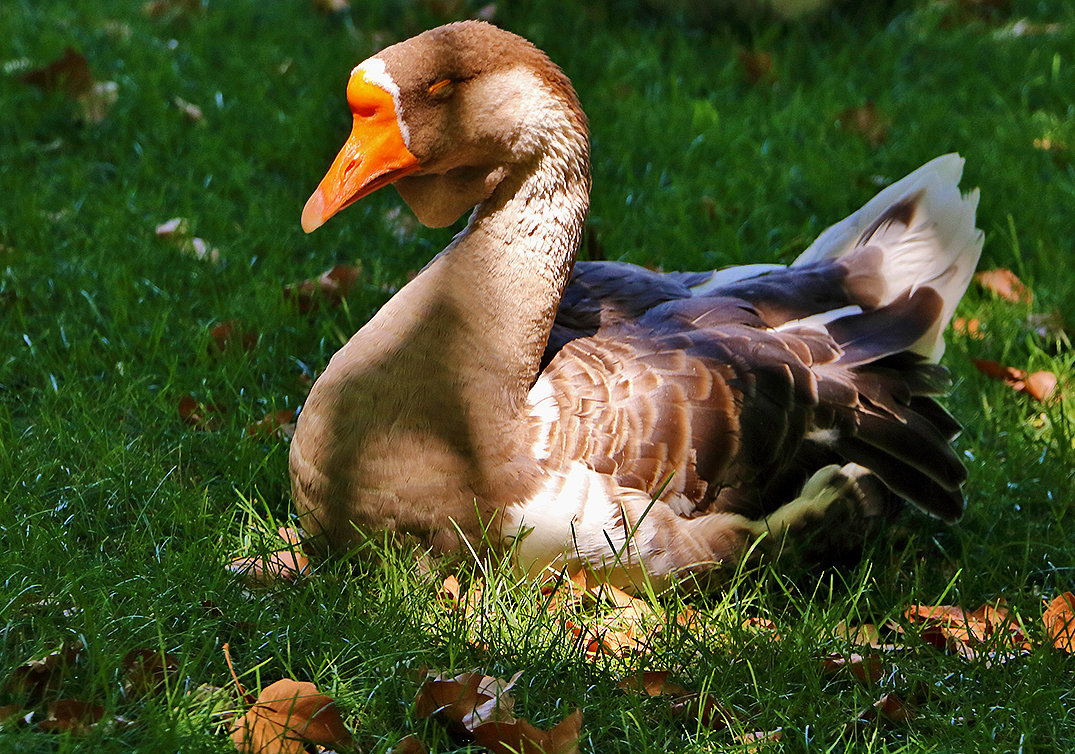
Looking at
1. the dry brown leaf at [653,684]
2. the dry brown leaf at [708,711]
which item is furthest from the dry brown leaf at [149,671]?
the dry brown leaf at [708,711]

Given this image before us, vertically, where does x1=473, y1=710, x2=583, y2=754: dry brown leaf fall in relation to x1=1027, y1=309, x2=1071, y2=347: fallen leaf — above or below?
above

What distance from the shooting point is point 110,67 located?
5.56 meters

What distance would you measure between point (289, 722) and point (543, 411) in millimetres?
986

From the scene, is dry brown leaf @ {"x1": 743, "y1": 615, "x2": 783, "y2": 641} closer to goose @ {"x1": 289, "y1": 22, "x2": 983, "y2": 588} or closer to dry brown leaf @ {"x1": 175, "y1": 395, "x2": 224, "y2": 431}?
goose @ {"x1": 289, "y1": 22, "x2": 983, "y2": 588}

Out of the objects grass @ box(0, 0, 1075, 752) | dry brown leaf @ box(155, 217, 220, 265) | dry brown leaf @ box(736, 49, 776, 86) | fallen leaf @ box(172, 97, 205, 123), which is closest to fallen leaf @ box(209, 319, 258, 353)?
grass @ box(0, 0, 1075, 752)

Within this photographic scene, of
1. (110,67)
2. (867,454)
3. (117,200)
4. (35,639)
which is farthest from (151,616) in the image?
(110,67)

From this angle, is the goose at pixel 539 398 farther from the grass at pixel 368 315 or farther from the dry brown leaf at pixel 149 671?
the dry brown leaf at pixel 149 671

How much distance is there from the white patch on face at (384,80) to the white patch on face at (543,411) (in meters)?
0.69

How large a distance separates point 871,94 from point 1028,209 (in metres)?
1.29

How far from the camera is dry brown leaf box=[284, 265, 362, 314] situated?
4.17 metres

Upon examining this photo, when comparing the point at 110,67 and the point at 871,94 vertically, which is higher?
the point at 110,67

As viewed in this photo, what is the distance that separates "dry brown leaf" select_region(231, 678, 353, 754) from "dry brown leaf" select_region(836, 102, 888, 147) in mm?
4131

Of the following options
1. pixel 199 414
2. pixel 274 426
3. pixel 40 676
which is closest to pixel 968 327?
pixel 274 426

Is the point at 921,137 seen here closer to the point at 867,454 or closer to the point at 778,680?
the point at 867,454
